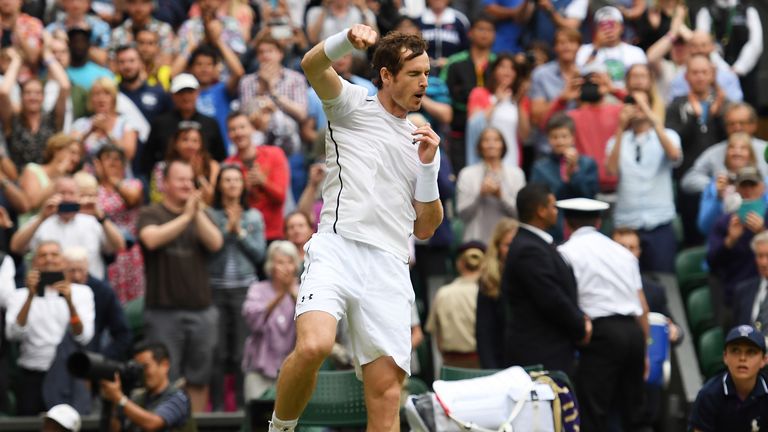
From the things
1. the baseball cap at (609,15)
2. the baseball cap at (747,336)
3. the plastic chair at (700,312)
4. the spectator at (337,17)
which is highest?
the spectator at (337,17)

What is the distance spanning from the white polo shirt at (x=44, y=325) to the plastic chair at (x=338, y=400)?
90.0 inches

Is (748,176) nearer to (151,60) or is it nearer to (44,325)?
(44,325)

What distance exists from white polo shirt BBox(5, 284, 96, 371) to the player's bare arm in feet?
15.5

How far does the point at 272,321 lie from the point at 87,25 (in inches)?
199

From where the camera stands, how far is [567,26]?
15.7m

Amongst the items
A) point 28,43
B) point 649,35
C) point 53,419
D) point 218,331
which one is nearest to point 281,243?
point 218,331

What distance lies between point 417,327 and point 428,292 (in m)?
1.26

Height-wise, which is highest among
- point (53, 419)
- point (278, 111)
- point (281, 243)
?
point (278, 111)

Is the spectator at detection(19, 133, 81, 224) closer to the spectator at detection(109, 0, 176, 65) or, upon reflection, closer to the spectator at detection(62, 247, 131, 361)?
the spectator at detection(62, 247, 131, 361)

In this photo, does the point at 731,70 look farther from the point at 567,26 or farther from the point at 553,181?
the point at 553,181

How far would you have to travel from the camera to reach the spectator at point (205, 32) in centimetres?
1531

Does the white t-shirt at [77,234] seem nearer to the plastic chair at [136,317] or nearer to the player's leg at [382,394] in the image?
the plastic chair at [136,317]

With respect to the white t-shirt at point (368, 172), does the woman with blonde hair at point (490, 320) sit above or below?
below

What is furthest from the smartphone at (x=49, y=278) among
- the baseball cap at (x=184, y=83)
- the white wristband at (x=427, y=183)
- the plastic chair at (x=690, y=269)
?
the plastic chair at (x=690, y=269)
